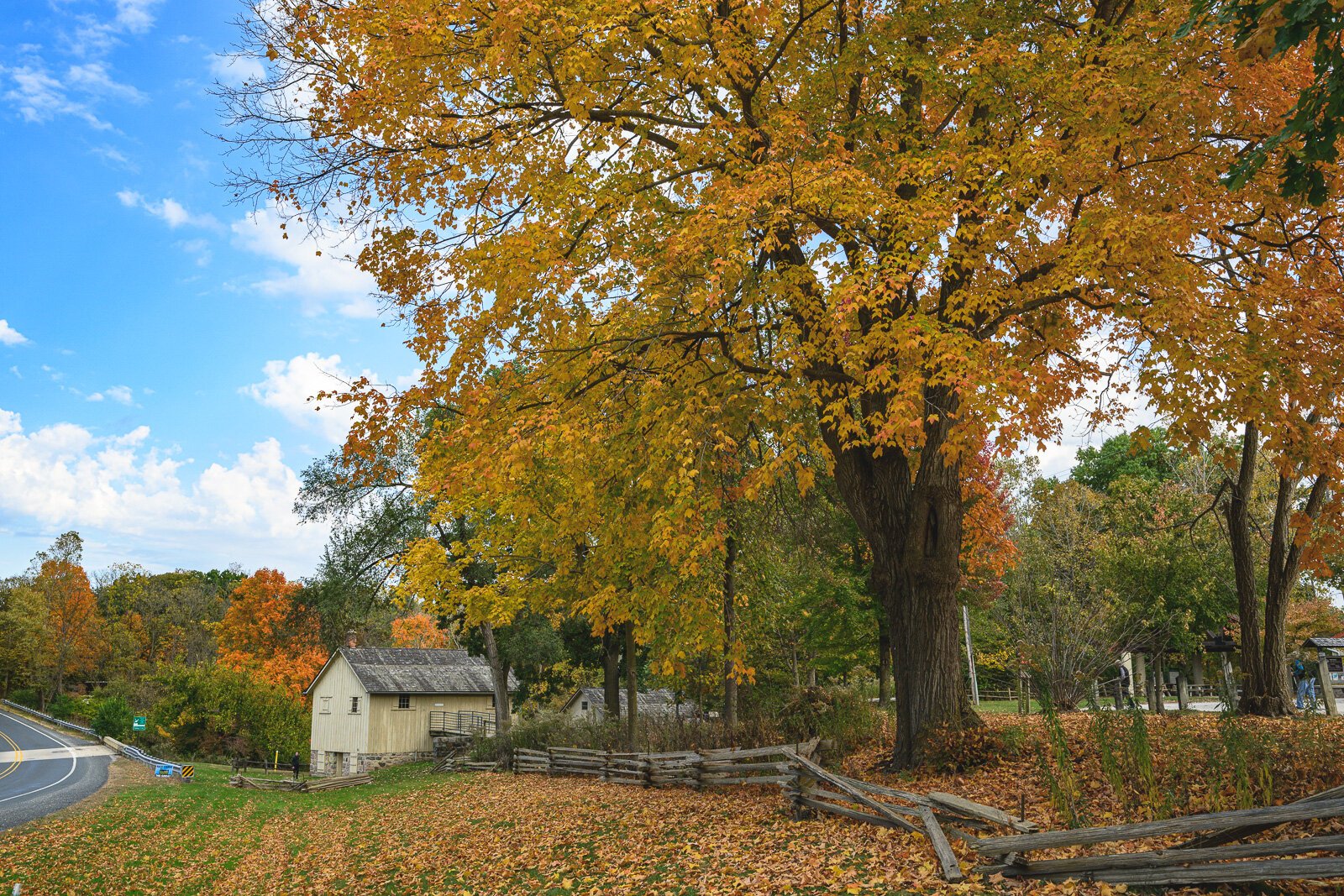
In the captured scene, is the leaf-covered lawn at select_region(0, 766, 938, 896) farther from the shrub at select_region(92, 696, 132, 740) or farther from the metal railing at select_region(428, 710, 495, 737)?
the shrub at select_region(92, 696, 132, 740)

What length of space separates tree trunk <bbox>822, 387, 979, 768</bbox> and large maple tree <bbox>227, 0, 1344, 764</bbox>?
0.12 feet

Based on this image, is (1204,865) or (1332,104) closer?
(1332,104)

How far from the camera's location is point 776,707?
18.0m

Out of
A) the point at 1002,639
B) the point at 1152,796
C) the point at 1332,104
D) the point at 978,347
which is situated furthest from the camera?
the point at 1002,639

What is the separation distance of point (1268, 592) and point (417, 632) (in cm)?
7249

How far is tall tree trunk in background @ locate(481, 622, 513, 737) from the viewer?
101 ft

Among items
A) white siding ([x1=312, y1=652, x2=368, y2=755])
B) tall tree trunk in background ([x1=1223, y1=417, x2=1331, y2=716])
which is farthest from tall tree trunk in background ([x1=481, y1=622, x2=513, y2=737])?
tall tree trunk in background ([x1=1223, y1=417, x2=1331, y2=716])

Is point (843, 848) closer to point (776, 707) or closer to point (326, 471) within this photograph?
point (776, 707)

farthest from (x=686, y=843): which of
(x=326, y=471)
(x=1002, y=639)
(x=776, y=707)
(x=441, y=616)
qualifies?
(x=326, y=471)

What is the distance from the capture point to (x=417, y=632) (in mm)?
77500

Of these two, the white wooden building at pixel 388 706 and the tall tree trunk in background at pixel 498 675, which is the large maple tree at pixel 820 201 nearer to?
the tall tree trunk in background at pixel 498 675

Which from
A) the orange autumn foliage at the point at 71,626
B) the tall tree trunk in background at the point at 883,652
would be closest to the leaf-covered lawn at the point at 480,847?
the tall tree trunk in background at the point at 883,652

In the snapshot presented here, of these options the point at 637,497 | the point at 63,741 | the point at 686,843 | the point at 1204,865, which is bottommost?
the point at 63,741

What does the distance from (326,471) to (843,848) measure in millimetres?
28516
